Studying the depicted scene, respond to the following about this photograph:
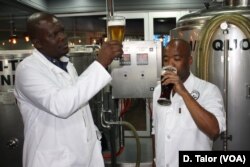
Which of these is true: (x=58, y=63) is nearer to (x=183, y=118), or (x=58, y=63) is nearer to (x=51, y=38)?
(x=51, y=38)

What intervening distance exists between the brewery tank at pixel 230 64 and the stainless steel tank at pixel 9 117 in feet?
5.72

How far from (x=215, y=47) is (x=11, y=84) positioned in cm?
199

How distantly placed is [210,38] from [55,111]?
193cm

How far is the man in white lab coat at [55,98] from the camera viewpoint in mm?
1440

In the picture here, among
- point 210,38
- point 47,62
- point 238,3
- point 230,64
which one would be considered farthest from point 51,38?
point 238,3

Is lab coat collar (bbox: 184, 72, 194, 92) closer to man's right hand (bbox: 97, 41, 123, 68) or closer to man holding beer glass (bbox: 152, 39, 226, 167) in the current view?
man holding beer glass (bbox: 152, 39, 226, 167)

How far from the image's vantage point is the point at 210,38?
9.39ft

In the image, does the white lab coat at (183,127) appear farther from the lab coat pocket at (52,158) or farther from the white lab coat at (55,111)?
the lab coat pocket at (52,158)

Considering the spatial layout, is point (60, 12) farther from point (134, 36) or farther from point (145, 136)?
point (145, 136)

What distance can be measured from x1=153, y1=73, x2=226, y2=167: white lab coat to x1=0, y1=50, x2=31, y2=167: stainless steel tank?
1.58m

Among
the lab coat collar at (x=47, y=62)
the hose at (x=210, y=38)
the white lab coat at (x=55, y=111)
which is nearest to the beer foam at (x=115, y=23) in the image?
the white lab coat at (x=55, y=111)

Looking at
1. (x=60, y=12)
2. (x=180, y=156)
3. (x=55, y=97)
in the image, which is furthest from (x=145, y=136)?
(x=55, y=97)

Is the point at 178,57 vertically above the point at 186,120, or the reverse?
the point at 178,57

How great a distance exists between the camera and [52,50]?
170cm
